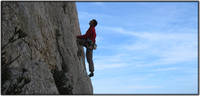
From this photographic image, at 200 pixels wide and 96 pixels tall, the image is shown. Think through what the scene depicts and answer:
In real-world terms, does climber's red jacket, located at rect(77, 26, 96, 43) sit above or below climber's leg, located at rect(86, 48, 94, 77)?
above

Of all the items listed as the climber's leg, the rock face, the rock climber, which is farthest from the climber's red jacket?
the rock face

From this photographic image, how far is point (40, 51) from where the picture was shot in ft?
45.6

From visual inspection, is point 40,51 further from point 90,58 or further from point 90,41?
point 90,58

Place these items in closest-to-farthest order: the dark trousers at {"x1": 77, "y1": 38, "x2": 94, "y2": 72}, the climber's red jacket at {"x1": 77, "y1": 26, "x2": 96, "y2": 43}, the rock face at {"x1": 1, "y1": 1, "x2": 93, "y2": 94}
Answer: the rock face at {"x1": 1, "y1": 1, "x2": 93, "y2": 94} → the climber's red jacket at {"x1": 77, "y1": 26, "x2": 96, "y2": 43} → the dark trousers at {"x1": 77, "y1": 38, "x2": 94, "y2": 72}

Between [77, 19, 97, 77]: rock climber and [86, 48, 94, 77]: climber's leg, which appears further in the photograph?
[86, 48, 94, 77]: climber's leg

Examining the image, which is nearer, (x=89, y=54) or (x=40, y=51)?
(x=40, y=51)

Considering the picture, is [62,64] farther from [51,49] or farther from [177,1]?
[177,1]

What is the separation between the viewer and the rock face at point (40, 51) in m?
10.9

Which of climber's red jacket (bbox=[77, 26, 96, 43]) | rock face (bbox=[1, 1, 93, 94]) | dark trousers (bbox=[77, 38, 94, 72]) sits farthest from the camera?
dark trousers (bbox=[77, 38, 94, 72])

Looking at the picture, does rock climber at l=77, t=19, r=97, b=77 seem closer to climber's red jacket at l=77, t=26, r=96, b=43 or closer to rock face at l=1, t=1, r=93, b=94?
climber's red jacket at l=77, t=26, r=96, b=43

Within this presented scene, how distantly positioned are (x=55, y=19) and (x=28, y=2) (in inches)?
153

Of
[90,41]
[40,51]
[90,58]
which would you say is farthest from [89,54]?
[40,51]

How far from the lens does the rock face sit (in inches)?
428

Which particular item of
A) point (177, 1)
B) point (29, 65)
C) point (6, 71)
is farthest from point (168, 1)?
point (6, 71)
